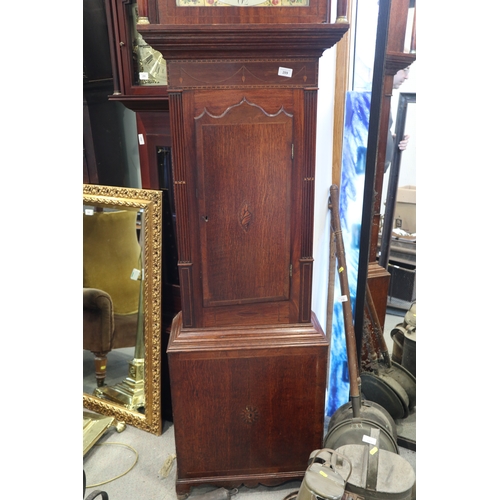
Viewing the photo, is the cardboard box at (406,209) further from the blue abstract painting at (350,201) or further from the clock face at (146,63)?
the clock face at (146,63)

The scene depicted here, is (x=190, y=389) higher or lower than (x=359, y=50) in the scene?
lower

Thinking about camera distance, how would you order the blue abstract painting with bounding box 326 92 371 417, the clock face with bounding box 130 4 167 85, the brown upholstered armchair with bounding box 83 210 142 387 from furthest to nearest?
the brown upholstered armchair with bounding box 83 210 142 387
the clock face with bounding box 130 4 167 85
the blue abstract painting with bounding box 326 92 371 417

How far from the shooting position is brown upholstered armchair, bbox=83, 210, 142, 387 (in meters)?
2.43

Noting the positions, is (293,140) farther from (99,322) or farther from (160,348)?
(99,322)

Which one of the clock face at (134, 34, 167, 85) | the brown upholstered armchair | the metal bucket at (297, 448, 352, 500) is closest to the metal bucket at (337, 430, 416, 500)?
the metal bucket at (297, 448, 352, 500)

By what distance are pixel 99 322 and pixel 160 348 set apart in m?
0.42

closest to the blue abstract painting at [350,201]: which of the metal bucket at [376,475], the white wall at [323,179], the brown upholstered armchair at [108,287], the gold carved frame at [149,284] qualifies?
the white wall at [323,179]

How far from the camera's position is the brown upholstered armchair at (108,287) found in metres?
2.43

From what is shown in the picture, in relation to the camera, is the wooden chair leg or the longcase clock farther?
the wooden chair leg

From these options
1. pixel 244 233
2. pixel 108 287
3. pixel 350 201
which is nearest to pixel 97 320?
pixel 108 287

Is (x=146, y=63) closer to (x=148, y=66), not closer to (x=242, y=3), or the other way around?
(x=148, y=66)

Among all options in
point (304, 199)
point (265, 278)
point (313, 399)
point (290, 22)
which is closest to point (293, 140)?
point (304, 199)

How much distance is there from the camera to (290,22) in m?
1.50

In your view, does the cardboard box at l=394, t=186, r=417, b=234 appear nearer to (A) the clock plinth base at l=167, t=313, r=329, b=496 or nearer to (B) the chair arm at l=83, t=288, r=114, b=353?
(A) the clock plinth base at l=167, t=313, r=329, b=496
